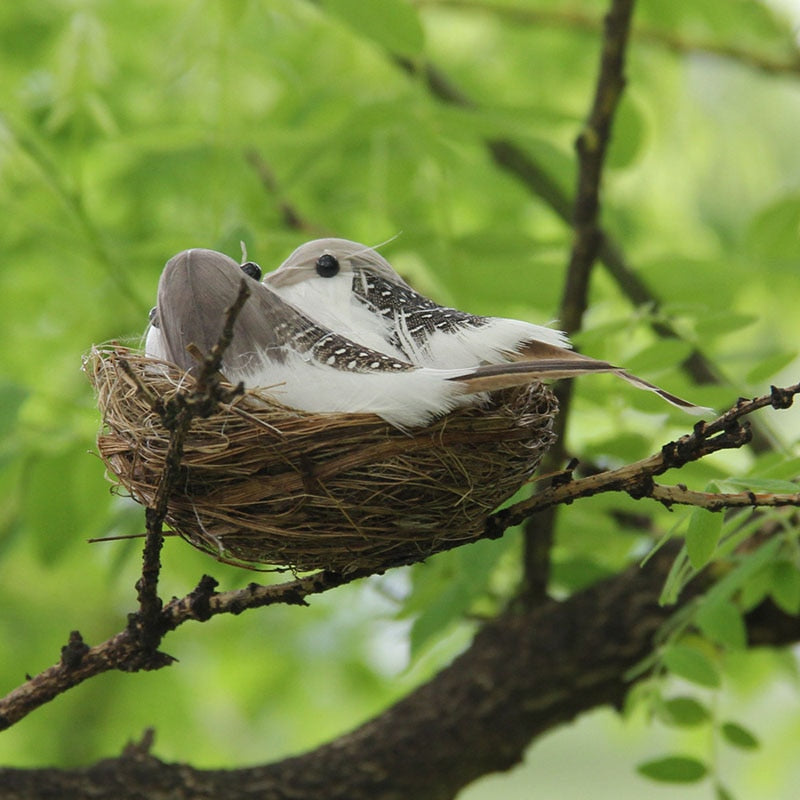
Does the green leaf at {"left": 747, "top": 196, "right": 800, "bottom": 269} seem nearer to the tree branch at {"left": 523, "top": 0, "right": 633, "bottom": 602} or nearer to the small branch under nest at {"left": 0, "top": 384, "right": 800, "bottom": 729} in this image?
the tree branch at {"left": 523, "top": 0, "right": 633, "bottom": 602}

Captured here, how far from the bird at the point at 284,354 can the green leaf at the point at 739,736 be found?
959mm

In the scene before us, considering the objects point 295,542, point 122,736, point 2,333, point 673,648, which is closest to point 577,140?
point 673,648

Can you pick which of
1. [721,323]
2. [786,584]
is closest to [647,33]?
[721,323]

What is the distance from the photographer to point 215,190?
206 centimetres

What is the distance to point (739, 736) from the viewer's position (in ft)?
5.78

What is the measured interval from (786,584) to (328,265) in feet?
3.09

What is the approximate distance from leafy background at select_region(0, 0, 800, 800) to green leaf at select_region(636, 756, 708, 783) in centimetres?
7

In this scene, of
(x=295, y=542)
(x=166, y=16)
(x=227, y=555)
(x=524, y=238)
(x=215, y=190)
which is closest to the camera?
(x=295, y=542)

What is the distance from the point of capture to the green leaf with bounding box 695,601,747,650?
5.52 feet

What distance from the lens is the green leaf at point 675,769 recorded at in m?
1.76

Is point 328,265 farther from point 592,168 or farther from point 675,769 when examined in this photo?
point 675,769

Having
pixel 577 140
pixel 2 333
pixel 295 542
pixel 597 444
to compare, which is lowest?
pixel 295 542

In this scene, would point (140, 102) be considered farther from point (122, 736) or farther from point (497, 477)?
point (497, 477)

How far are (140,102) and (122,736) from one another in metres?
2.25
